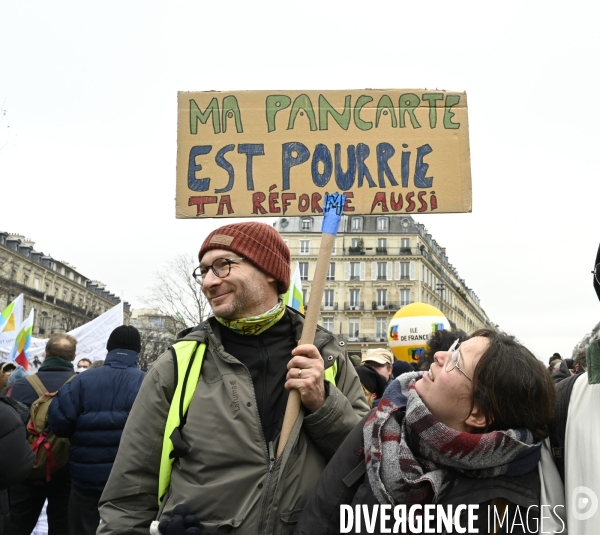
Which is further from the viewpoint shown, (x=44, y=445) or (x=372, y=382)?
(x=372, y=382)

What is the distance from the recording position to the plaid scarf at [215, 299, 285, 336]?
256cm

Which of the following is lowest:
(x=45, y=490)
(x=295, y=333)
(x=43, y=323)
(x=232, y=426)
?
(x=45, y=490)

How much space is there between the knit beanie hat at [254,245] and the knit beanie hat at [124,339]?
2.67 metres

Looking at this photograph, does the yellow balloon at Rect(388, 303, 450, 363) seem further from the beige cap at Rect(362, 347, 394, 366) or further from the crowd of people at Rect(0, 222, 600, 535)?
the crowd of people at Rect(0, 222, 600, 535)

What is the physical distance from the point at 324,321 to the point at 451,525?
203 ft

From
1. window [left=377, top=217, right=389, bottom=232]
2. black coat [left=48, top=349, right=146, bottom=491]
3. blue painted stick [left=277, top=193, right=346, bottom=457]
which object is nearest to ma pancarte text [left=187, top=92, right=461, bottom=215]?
blue painted stick [left=277, top=193, right=346, bottom=457]

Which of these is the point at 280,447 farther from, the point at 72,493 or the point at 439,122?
the point at 72,493

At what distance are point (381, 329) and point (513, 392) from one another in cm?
6389

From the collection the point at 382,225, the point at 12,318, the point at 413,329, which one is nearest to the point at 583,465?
the point at 413,329

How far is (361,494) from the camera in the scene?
1987 millimetres

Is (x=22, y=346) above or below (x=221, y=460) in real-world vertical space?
above

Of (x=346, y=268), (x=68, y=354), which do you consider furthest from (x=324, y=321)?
(x=68, y=354)

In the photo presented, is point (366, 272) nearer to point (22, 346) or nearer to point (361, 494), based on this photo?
point (22, 346)

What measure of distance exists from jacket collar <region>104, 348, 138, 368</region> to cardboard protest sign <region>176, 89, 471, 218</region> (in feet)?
7.29
